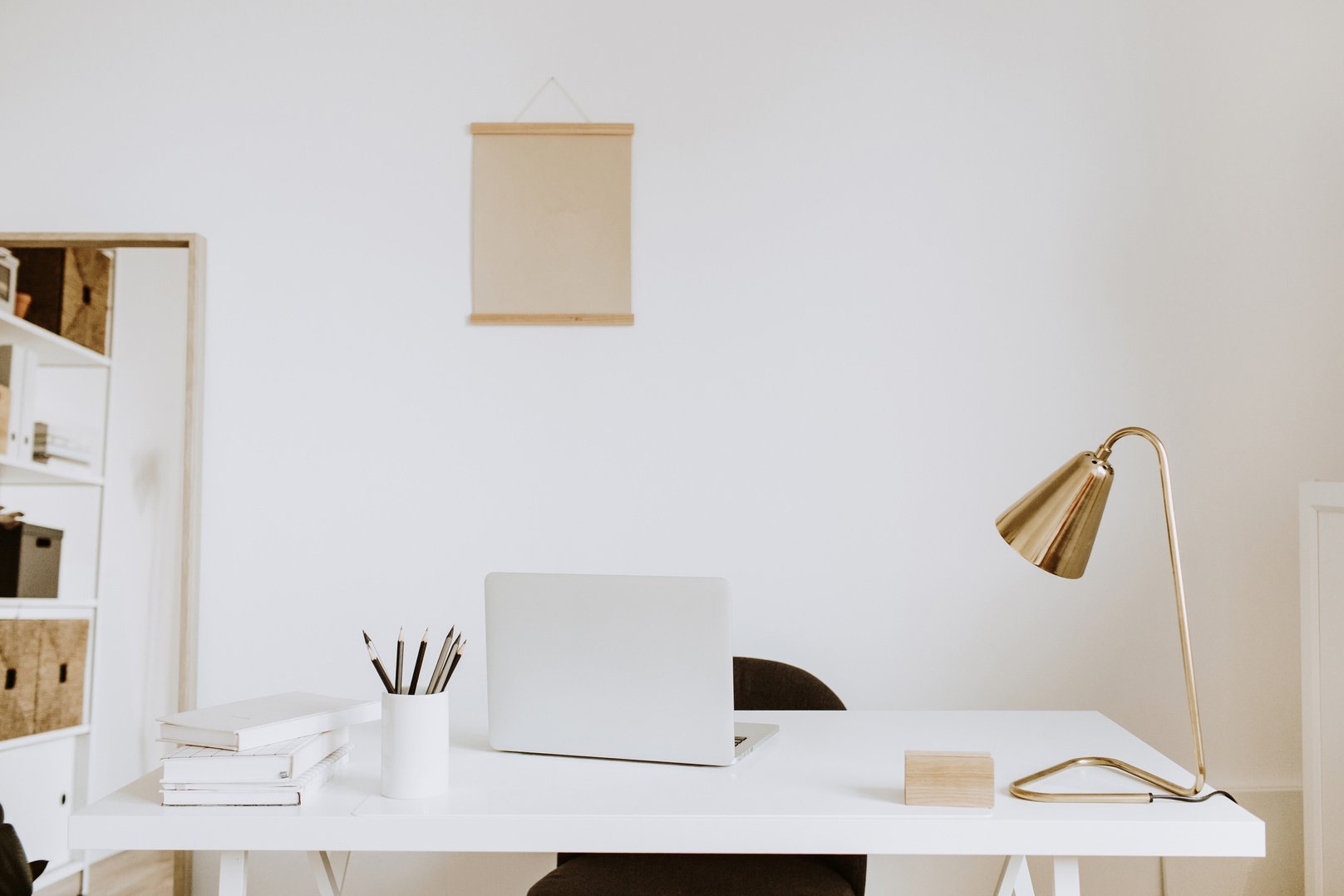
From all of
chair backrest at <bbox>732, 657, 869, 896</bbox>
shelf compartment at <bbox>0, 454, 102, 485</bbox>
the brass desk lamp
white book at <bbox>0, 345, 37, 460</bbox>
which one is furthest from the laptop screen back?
white book at <bbox>0, 345, 37, 460</bbox>

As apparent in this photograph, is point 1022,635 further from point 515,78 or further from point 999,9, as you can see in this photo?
point 515,78

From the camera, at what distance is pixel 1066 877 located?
1309 millimetres

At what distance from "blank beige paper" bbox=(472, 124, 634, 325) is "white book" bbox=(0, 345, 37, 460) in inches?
41.9

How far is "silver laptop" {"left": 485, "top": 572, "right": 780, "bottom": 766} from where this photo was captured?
4.52ft

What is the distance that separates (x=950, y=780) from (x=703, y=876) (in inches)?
24.2

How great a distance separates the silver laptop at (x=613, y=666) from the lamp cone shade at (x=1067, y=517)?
17.2 inches

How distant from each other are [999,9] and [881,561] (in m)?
1.40

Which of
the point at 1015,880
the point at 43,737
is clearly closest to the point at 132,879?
the point at 43,737

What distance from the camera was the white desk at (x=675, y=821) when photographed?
121 centimetres

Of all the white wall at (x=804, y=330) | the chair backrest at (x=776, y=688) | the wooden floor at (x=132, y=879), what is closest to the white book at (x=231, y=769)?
the chair backrest at (x=776, y=688)

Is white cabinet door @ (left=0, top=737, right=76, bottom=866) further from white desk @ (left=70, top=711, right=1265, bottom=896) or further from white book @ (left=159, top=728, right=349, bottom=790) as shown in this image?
white book @ (left=159, top=728, right=349, bottom=790)

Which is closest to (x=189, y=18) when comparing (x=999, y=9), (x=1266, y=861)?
(x=999, y=9)

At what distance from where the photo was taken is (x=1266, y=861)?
238 cm

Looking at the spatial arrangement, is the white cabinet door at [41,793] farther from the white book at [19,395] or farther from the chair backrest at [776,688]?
the chair backrest at [776,688]
